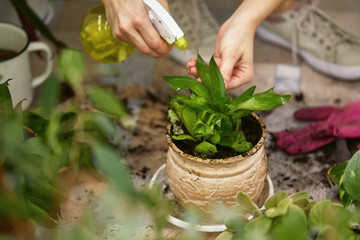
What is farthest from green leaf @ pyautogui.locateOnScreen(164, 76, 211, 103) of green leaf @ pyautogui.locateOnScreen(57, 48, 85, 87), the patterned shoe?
the patterned shoe

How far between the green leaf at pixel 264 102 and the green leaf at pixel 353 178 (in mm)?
159

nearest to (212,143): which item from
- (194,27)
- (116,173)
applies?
(116,173)

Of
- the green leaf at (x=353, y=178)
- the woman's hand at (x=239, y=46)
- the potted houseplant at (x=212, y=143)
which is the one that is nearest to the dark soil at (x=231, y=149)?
the potted houseplant at (x=212, y=143)

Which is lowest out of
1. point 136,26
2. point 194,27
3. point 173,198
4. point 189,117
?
point 173,198

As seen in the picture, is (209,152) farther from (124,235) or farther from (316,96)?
(316,96)

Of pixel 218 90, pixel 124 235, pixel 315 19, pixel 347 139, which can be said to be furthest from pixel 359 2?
pixel 124 235

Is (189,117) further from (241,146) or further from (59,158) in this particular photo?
(59,158)

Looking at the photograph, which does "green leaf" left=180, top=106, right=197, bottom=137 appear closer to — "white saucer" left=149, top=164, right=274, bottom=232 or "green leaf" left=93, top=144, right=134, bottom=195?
"white saucer" left=149, top=164, right=274, bottom=232

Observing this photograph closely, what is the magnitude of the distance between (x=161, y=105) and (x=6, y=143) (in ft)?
3.14

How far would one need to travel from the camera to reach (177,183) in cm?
83

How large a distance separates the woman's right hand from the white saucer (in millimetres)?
283

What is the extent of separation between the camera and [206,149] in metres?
0.77

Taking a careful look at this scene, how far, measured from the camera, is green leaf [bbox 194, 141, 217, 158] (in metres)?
0.76

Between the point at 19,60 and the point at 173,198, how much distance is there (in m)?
0.54
